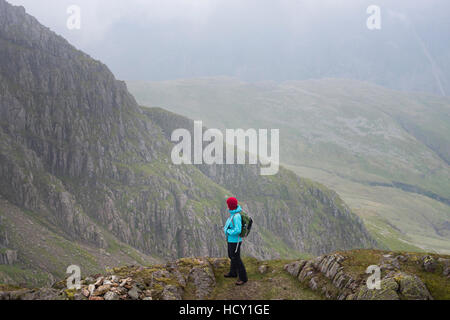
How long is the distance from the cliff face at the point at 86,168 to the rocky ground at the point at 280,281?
95.1 meters

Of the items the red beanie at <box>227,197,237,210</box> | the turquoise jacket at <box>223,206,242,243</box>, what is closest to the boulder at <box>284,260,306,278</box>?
the turquoise jacket at <box>223,206,242,243</box>

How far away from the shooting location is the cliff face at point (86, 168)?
128 meters

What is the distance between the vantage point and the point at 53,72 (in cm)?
16000

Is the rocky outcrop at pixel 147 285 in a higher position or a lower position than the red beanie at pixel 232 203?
lower

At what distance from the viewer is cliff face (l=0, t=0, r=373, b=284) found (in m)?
128

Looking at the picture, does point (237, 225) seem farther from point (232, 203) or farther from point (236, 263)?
point (236, 263)

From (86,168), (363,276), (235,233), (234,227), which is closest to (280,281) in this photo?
(363,276)

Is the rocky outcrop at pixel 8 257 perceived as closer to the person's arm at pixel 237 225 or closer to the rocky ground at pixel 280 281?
the rocky ground at pixel 280 281

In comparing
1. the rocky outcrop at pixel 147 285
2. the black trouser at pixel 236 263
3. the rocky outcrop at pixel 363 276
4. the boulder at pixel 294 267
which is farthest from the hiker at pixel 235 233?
the rocky outcrop at pixel 363 276

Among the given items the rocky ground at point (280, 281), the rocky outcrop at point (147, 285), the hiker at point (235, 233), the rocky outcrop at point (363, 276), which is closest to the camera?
the rocky outcrop at point (363, 276)

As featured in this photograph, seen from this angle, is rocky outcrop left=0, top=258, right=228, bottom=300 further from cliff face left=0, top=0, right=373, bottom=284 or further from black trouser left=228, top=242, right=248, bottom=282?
cliff face left=0, top=0, right=373, bottom=284

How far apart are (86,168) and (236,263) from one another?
460 feet

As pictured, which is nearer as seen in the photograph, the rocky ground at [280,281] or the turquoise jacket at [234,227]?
the rocky ground at [280,281]

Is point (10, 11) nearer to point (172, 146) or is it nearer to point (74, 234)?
point (172, 146)
